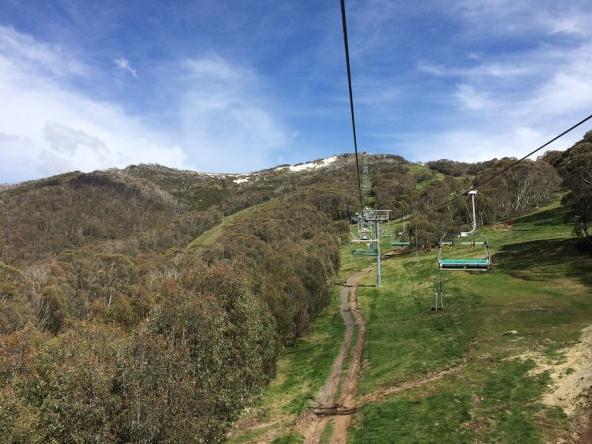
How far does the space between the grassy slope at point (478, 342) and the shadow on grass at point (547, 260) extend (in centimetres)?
14

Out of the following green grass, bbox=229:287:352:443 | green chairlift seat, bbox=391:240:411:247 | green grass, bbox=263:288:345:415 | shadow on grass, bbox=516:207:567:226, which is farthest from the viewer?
shadow on grass, bbox=516:207:567:226

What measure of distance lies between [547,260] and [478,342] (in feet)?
110

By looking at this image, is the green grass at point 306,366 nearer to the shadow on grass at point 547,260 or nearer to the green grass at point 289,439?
the green grass at point 289,439

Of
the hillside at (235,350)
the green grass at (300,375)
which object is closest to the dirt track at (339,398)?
the hillside at (235,350)

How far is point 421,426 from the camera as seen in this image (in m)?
27.4

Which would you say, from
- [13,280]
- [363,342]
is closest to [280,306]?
[363,342]

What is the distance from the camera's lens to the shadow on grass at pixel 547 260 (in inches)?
2277

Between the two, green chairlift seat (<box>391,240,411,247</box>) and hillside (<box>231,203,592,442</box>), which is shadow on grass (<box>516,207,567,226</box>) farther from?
green chairlift seat (<box>391,240,411,247</box>)

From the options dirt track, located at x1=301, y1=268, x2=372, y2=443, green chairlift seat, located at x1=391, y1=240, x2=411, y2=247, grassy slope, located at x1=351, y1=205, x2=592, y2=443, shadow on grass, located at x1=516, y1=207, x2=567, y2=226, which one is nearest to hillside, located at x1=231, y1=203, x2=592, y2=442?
grassy slope, located at x1=351, y1=205, x2=592, y2=443

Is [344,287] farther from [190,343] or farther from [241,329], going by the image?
[190,343]

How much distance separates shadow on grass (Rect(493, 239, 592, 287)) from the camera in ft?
190

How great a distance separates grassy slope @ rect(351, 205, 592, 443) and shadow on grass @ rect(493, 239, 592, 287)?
0.46ft

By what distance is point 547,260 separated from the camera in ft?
216

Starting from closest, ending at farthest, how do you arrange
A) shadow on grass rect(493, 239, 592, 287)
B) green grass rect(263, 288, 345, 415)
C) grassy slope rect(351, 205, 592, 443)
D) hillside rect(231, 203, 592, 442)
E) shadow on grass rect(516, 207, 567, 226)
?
hillside rect(231, 203, 592, 442) < grassy slope rect(351, 205, 592, 443) < green grass rect(263, 288, 345, 415) < shadow on grass rect(493, 239, 592, 287) < shadow on grass rect(516, 207, 567, 226)
